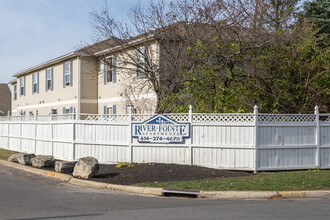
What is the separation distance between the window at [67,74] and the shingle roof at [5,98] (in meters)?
20.5

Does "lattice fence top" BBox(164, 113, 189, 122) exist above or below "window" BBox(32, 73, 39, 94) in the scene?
below

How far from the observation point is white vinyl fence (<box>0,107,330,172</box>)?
13.4 m

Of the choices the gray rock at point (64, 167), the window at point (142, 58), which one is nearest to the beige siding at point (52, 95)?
the window at point (142, 58)

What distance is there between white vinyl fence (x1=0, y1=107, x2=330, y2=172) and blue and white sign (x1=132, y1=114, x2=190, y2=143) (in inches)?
7.6

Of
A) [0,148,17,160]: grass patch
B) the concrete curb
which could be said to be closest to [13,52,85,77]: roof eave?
[0,148,17,160]: grass patch

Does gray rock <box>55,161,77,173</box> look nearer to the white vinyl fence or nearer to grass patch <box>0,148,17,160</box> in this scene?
the white vinyl fence

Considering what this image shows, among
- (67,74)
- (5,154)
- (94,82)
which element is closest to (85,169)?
(5,154)

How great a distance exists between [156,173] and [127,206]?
3752 millimetres

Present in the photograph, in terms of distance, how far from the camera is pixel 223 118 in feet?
44.6

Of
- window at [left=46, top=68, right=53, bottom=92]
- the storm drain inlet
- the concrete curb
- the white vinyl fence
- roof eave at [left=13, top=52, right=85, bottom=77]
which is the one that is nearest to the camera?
the concrete curb

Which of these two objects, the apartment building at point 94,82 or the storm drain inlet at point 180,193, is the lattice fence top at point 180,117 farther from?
the apartment building at point 94,82

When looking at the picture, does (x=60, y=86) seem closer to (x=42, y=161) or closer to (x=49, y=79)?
(x=49, y=79)

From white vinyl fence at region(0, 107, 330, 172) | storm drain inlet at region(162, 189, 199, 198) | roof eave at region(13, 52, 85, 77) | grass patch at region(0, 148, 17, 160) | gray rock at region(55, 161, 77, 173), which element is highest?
roof eave at region(13, 52, 85, 77)

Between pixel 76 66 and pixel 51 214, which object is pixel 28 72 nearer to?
pixel 76 66
